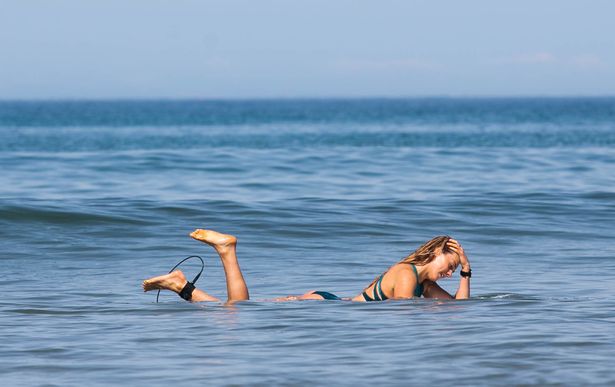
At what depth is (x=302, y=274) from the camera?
1362cm

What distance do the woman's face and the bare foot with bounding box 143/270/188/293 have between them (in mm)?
2543

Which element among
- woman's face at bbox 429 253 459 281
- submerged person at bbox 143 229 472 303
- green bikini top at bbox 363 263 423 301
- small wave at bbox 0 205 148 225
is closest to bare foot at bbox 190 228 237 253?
submerged person at bbox 143 229 472 303

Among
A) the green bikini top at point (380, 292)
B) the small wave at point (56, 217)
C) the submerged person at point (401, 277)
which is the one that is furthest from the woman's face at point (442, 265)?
the small wave at point (56, 217)

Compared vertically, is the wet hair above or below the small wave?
above

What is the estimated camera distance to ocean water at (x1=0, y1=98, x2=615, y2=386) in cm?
795

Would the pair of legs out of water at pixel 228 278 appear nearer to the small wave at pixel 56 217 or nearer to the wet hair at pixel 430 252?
the wet hair at pixel 430 252

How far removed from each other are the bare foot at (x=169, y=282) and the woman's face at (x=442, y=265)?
8.34 ft

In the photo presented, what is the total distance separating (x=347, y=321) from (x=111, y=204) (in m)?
11.8

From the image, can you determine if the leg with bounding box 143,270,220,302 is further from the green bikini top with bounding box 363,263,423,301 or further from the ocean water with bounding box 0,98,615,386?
the green bikini top with bounding box 363,263,423,301

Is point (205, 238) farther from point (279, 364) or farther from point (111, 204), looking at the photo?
point (111, 204)

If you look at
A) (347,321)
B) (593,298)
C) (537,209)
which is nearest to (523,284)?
(593,298)

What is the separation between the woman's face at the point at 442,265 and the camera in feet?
34.8

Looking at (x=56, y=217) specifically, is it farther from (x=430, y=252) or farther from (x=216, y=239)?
(x=430, y=252)

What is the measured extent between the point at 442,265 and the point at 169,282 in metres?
2.78
